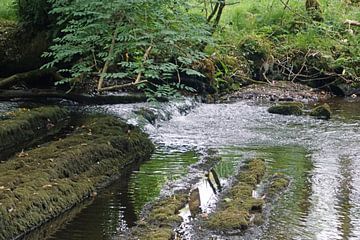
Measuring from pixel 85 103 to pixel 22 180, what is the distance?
7.81 metres

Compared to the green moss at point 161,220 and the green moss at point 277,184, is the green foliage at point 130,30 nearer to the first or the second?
the green moss at point 277,184

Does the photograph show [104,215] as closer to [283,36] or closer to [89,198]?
[89,198]

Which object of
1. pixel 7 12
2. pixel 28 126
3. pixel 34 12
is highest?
pixel 7 12

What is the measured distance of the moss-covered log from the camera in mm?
10016

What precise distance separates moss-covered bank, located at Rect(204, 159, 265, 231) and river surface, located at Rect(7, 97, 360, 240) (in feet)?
0.63

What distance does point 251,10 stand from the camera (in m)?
25.2

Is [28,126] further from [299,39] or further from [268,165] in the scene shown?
[299,39]

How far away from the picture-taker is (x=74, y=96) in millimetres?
15023

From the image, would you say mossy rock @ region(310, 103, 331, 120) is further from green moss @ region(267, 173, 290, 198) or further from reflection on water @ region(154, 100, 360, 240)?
green moss @ region(267, 173, 290, 198)

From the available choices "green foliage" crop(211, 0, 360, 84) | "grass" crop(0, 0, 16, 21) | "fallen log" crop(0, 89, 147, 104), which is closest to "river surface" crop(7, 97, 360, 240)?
"fallen log" crop(0, 89, 147, 104)

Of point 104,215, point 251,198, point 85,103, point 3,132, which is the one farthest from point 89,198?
point 85,103

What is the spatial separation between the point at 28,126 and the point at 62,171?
11.9ft

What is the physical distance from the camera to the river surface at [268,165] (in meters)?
6.43

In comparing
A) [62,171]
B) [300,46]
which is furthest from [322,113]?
[62,171]
